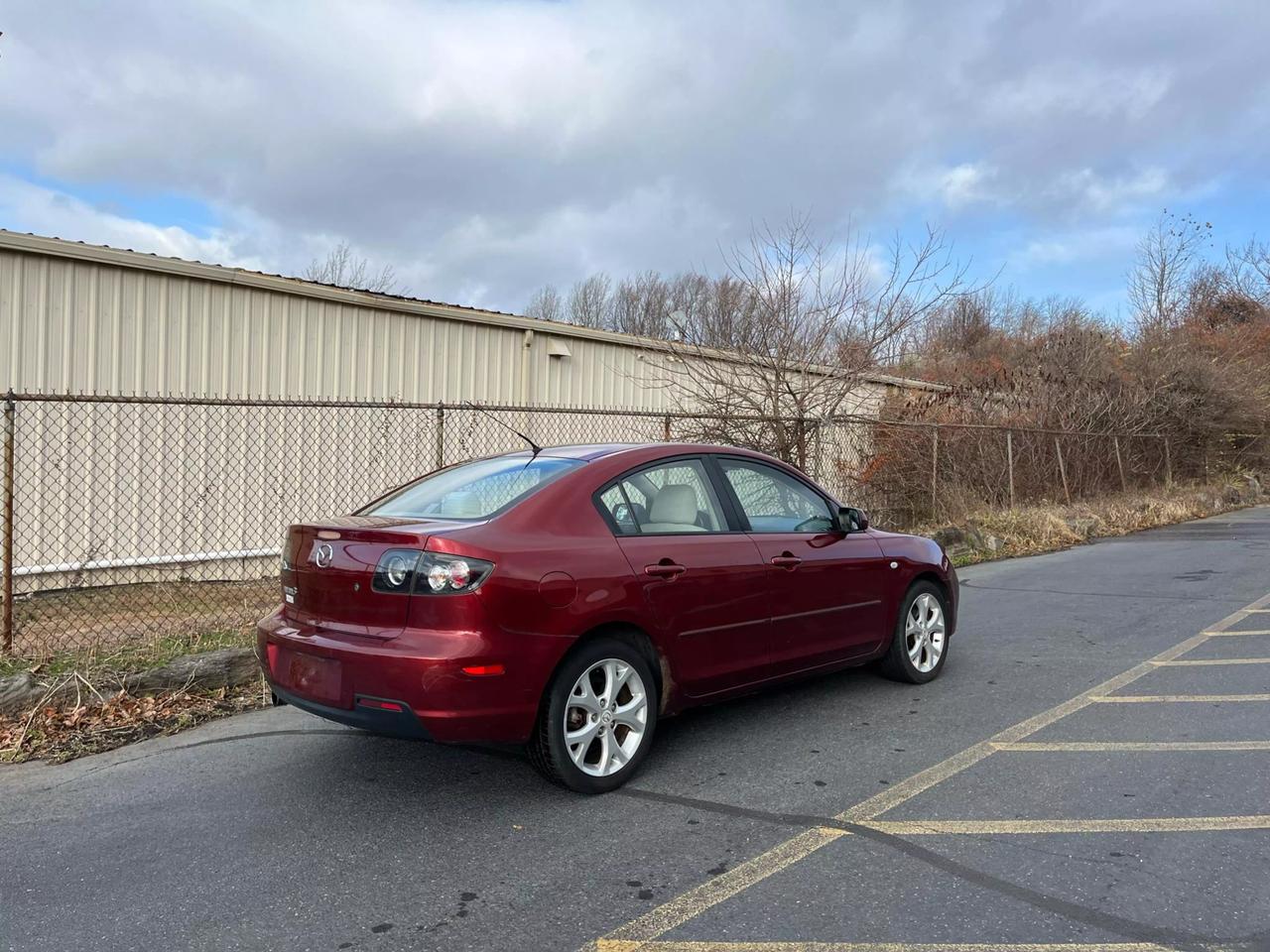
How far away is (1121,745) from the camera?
4457 mm

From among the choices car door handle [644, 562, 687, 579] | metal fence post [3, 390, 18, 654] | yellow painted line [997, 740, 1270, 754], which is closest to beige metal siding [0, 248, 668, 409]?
metal fence post [3, 390, 18, 654]

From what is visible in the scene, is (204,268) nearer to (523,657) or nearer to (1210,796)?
(523,657)

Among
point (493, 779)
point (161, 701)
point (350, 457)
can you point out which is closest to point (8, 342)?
point (350, 457)

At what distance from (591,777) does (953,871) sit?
1461 mm

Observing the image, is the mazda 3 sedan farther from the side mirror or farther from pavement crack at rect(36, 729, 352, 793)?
pavement crack at rect(36, 729, 352, 793)

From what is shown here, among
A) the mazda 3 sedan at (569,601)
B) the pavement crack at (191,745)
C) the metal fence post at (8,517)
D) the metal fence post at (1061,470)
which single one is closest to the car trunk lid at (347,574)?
the mazda 3 sedan at (569,601)

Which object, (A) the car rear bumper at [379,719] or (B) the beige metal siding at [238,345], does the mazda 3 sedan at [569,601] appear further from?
(B) the beige metal siding at [238,345]

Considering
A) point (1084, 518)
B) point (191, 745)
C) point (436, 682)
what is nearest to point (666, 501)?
point (436, 682)

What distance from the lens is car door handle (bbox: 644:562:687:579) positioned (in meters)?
4.08

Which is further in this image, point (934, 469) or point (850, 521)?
point (934, 469)

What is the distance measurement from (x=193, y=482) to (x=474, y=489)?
19.6 feet

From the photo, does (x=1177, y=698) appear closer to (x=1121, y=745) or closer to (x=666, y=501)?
(x=1121, y=745)

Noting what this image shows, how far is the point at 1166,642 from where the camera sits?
22.1 ft

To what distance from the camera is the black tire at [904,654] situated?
217 inches
